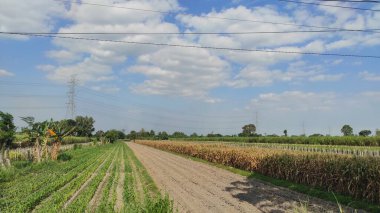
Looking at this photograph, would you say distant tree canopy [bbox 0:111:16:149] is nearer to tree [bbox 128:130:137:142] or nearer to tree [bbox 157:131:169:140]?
tree [bbox 157:131:169:140]

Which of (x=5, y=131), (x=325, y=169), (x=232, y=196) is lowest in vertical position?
(x=232, y=196)

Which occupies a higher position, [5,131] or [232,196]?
[5,131]

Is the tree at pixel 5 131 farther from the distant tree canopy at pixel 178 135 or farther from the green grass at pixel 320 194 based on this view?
the distant tree canopy at pixel 178 135

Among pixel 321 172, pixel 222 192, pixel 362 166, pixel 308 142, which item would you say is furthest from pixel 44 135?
pixel 308 142

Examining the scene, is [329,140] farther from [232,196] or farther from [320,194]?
[232,196]

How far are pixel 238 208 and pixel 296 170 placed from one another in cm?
766

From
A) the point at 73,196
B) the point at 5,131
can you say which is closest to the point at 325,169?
the point at 73,196

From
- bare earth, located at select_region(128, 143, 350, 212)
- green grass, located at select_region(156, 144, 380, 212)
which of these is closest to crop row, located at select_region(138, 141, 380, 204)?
green grass, located at select_region(156, 144, 380, 212)

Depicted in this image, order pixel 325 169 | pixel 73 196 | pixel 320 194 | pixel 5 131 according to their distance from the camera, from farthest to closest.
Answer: pixel 5 131
pixel 325 169
pixel 320 194
pixel 73 196

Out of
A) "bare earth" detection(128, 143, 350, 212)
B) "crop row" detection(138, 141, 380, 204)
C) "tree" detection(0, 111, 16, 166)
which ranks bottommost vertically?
"bare earth" detection(128, 143, 350, 212)

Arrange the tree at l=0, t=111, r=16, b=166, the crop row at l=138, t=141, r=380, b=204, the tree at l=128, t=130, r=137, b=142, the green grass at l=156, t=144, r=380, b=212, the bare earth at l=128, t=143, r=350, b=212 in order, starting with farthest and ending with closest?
the tree at l=128, t=130, r=137, b=142, the tree at l=0, t=111, r=16, b=166, the crop row at l=138, t=141, r=380, b=204, the green grass at l=156, t=144, r=380, b=212, the bare earth at l=128, t=143, r=350, b=212

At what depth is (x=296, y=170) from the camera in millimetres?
19875

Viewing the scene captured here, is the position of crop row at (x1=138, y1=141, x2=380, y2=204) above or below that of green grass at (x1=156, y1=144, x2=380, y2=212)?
above

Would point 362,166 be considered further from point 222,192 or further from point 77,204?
point 77,204
